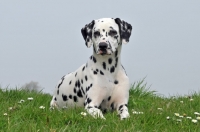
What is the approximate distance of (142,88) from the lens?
44.1 feet

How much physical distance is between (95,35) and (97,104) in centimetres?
151

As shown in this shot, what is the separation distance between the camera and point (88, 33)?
854 cm

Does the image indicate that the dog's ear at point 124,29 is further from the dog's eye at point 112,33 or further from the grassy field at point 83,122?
the grassy field at point 83,122

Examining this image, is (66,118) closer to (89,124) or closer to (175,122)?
(89,124)

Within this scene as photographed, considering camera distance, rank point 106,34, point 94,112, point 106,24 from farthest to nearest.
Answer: point 106,24 < point 106,34 < point 94,112

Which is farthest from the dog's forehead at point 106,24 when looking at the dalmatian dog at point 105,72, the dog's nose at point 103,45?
the dog's nose at point 103,45

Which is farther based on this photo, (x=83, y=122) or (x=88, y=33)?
(x=88, y=33)

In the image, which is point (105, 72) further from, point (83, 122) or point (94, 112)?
point (83, 122)

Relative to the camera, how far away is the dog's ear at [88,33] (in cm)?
845

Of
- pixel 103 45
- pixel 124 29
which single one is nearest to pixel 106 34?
pixel 103 45

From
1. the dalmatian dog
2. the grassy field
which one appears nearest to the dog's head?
the dalmatian dog

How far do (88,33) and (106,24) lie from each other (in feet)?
1.56

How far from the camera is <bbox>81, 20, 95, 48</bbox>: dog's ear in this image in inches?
333

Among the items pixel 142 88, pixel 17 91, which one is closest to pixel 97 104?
pixel 17 91
